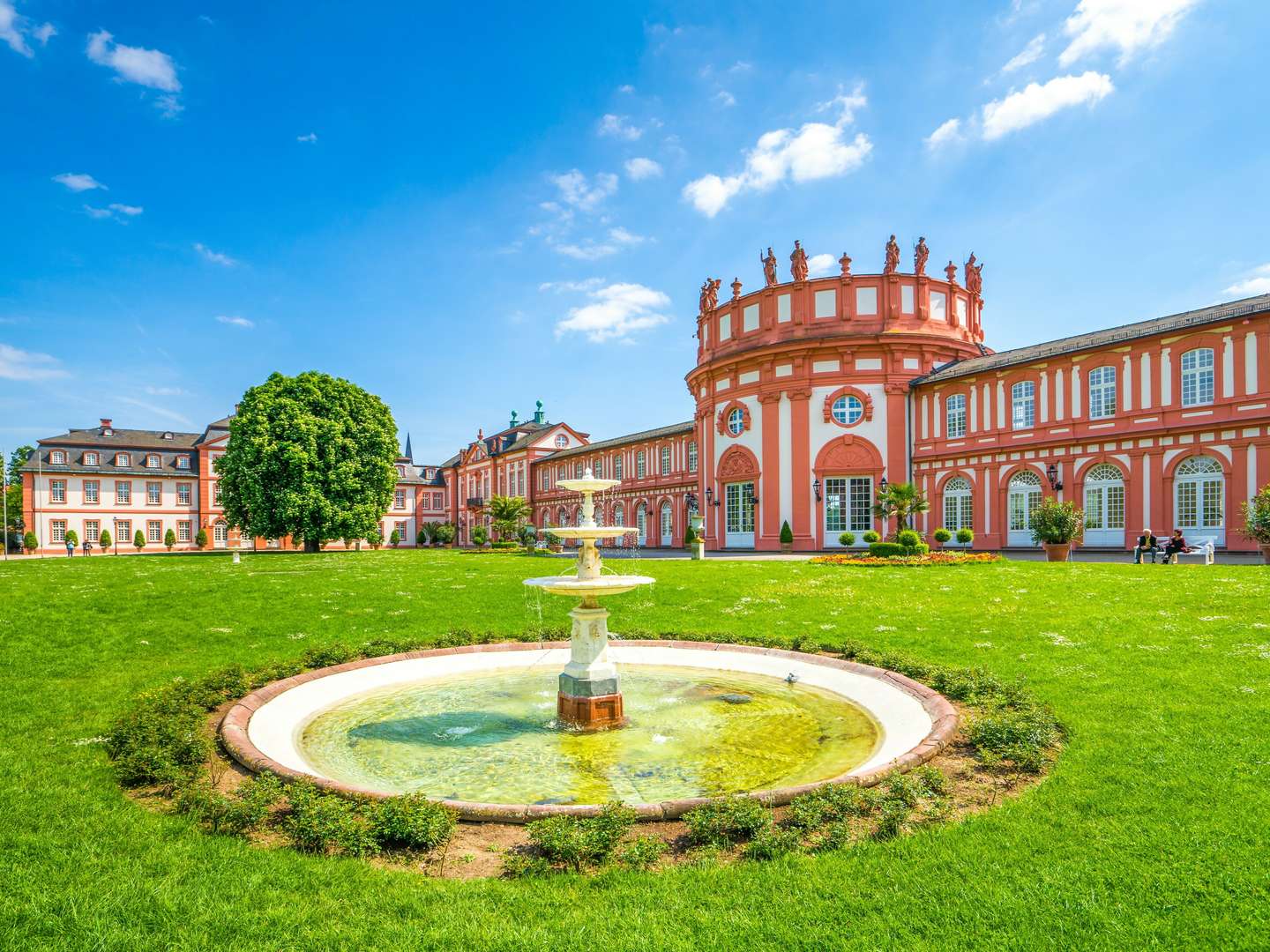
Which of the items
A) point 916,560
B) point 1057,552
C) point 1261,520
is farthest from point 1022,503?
point 1261,520

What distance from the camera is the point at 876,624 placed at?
13289 millimetres

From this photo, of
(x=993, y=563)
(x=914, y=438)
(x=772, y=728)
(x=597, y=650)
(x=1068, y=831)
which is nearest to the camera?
(x=1068, y=831)

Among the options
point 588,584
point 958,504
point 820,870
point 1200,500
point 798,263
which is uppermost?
point 798,263

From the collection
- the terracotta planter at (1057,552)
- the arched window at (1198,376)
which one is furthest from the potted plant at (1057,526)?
the arched window at (1198,376)

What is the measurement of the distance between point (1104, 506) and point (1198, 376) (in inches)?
230

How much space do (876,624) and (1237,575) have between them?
30.7ft

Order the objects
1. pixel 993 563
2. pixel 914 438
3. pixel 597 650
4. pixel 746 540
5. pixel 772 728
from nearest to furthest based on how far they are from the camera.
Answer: pixel 772 728 < pixel 597 650 < pixel 993 563 < pixel 914 438 < pixel 746 540

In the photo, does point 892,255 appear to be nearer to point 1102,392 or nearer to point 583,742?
point 1102,392

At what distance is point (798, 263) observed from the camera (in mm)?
37406

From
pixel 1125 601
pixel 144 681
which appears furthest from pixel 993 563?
pixel 144 681

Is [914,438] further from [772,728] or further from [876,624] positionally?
[772,728]

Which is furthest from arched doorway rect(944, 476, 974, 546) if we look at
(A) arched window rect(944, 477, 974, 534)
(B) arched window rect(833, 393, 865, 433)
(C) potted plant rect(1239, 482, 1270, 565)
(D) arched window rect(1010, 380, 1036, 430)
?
(C) potted plant rect(1239, 482, 1270, 565)

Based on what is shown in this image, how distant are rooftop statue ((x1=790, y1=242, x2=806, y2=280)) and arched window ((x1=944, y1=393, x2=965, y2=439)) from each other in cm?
989

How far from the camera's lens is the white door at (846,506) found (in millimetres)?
35281
